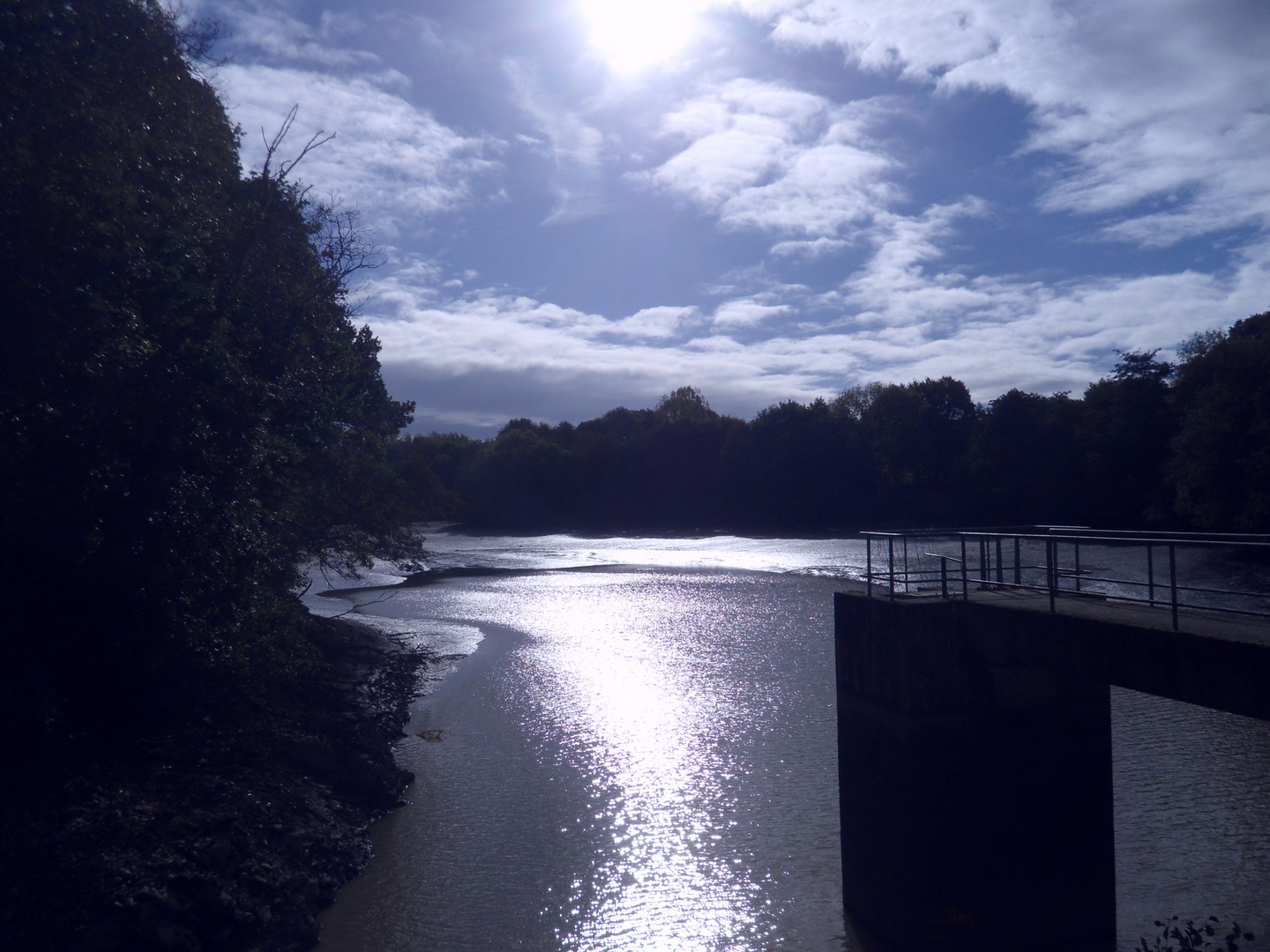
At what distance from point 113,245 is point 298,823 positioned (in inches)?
274

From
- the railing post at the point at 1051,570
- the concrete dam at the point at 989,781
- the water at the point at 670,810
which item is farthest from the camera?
the water at the point at 670,810

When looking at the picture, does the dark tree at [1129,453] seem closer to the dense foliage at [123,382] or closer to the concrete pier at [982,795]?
the concrete pier at [982,795]

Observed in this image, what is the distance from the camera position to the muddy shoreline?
7.42 meters

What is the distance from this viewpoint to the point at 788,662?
22.3 meters

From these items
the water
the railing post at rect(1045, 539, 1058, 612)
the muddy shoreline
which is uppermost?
the railing post at rect(1045, 539, 1058, 612)

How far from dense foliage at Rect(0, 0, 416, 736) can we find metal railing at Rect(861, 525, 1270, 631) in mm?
7436

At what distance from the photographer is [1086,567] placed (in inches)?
411

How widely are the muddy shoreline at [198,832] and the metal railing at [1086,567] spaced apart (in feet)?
23.7

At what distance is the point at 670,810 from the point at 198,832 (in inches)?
256

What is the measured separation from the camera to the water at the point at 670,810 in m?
9.70

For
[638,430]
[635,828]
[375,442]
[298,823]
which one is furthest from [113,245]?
[638,430]

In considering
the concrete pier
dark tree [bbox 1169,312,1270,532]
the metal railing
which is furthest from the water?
dark tree [bbox 1169,312,1270,532]

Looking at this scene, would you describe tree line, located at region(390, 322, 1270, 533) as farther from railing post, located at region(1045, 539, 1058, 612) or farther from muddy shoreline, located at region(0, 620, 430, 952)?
railing post, located at region(1045, 539, 1058, 612)

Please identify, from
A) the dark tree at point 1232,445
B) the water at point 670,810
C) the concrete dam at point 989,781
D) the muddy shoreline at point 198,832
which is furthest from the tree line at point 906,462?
the concrete dam at point 989,781
